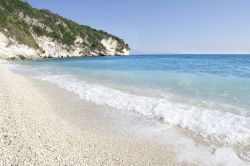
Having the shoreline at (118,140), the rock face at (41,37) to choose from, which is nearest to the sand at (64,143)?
the shoreline at (118,140)

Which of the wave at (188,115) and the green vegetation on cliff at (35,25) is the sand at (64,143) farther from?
the green vegetation on cliff at (35,25)

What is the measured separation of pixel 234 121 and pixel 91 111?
506cm

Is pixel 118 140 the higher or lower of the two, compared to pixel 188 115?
lower

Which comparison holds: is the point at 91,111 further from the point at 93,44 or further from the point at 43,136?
the point at 93,44

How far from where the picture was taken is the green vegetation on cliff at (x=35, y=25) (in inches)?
2557

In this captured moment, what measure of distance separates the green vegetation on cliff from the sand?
2123 inches

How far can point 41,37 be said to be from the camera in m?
81.4

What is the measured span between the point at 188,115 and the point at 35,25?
80938mm

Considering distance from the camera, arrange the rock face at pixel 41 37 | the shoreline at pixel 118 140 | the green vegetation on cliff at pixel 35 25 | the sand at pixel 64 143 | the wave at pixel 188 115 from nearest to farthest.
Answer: the sand at pixel 64 143, the shoreline at pixel 118 140, the wave at pixel 188 115, the rock face at pixel 41 37, the green vegetation on cliff at pixel 35 25

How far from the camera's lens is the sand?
5.61 m

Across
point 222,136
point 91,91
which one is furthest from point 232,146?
point 91,91

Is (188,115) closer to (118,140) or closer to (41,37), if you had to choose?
(118,140)

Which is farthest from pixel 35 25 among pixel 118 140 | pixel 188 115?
pixel 118 140

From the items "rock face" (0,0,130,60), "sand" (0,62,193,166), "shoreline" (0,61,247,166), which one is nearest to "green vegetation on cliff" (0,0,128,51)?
"rock face" (0,0,130,60)
